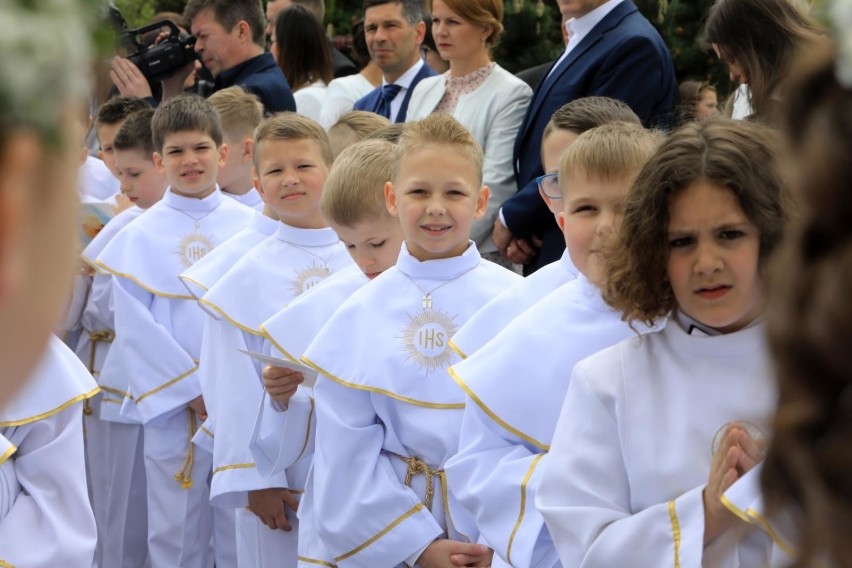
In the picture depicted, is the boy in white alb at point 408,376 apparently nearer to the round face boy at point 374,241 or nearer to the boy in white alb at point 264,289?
the round face boy at point 374,241

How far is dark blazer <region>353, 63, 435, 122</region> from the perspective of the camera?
6770mm

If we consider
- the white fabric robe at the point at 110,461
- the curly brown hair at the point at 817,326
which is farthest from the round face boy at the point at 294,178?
the curly brown hair at the point at 817,326

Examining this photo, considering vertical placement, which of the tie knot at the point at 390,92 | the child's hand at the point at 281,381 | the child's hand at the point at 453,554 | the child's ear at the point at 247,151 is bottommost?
the child's hand at the point at 453,554

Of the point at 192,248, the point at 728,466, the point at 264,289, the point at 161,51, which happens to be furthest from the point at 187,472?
the point at 728,466

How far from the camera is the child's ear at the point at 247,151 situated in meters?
6.90

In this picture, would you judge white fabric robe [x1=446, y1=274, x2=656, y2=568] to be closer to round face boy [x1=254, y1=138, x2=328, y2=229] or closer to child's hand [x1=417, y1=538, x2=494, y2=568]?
child's hand [x1=417, y1=538, x2=494, y2=568]

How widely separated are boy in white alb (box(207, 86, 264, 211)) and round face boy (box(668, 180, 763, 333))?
418 cm

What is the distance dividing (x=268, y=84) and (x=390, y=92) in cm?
81

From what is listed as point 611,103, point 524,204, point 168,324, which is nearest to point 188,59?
point 168,324

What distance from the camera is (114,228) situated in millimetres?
7109

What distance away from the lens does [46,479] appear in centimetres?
386

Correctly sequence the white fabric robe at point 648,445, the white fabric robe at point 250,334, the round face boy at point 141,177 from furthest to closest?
the round face boy at point 141,177
the white fabric robe at point 250,334
the white fabric robe at point 648,445

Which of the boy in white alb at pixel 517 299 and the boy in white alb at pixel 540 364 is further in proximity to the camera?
the boy in white alb at pixel 517 299

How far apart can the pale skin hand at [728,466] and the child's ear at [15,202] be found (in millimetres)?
1852
